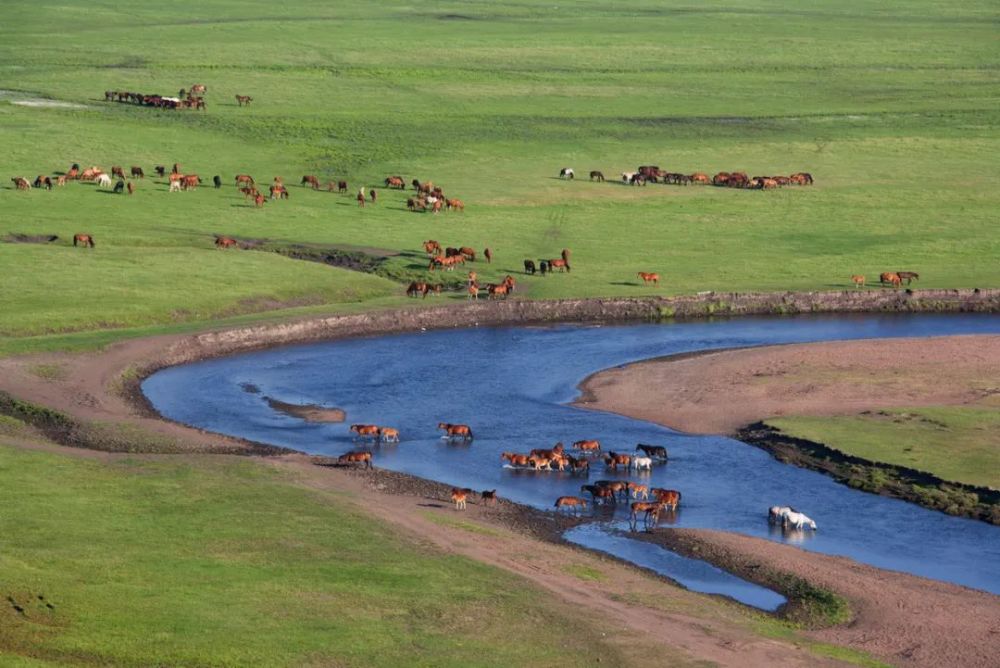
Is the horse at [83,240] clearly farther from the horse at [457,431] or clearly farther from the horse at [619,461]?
the horse at [619,461]

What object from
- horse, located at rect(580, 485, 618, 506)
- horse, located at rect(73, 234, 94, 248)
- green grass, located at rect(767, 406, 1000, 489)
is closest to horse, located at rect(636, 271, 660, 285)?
Result: green grass, located at rect(767, 406, 1000, 489)

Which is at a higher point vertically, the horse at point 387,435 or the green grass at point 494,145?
the green grass at point 494,145

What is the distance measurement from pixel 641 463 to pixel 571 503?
3.62 m

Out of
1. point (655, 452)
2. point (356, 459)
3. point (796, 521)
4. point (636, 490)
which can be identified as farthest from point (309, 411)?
point (796, 521)

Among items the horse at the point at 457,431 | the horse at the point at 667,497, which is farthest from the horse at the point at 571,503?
the horse at the point at 457,431

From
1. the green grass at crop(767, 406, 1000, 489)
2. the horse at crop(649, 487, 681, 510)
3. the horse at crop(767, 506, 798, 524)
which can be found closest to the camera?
the horse at crop(767, 506, 798, 524)

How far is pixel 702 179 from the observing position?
81.5 metres

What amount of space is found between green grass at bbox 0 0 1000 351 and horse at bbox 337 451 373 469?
1497cm

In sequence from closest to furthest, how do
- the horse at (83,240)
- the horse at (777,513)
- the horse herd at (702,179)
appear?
the horse at (777,513)
the horse at (83,240)
the horse herd at (702,179)

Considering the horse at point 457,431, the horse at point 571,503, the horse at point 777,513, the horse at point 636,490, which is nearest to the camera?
the horse at point 777,513

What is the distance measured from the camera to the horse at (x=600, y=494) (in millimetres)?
40000

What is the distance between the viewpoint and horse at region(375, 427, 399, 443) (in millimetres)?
45125

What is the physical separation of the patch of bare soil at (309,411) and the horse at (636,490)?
9.99 metres

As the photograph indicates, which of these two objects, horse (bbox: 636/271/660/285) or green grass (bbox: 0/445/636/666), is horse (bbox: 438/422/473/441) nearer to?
green grass (bbox: 0/445/636/666)
